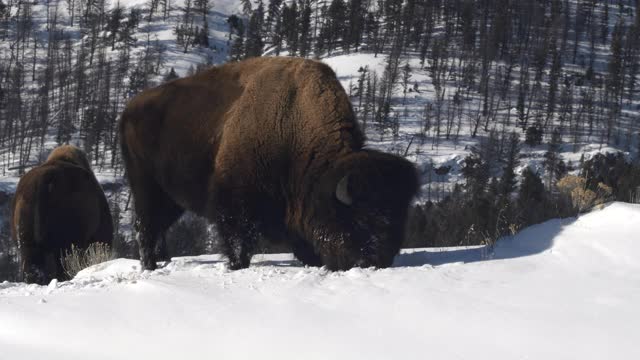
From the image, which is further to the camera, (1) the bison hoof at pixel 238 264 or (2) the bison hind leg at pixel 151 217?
(2) the bison hind leg at pixel 151 217

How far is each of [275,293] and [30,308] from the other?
155 cm

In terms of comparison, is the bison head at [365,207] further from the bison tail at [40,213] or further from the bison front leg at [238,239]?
the bison tail at [40,213]

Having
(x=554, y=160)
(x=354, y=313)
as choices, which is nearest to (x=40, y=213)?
(x=354, y=313)

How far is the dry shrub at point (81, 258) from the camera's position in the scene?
32.4 feet

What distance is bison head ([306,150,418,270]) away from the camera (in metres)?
6.30

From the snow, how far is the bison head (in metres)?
0.79

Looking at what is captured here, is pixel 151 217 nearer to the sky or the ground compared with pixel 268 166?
nearer to the ground

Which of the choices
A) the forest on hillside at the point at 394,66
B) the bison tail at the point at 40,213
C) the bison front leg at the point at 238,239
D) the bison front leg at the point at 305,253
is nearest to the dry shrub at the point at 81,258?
the bison tail at the point at 40,213

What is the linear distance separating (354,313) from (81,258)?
7666mm

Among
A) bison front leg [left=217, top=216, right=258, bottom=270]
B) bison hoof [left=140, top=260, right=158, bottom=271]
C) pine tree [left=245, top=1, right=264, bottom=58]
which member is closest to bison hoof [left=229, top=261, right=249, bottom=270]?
bison front leg [left=217, top=216, right=258, bottom=270]

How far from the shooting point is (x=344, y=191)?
20.9 feet

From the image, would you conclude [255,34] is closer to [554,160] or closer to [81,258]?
[554,160]

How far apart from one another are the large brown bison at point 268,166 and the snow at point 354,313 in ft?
3.18

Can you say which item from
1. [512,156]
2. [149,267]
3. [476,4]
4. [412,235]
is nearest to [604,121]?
[512,156]
